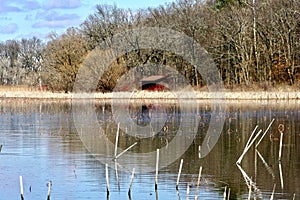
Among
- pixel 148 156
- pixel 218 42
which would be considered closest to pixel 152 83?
pixel 218 42

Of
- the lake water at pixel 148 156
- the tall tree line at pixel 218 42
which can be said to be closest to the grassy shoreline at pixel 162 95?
the tall tree line at pixel 218 42

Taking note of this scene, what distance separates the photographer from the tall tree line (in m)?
48.6

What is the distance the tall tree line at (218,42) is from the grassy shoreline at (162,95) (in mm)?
1225

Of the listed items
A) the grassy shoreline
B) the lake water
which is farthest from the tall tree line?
the lake water

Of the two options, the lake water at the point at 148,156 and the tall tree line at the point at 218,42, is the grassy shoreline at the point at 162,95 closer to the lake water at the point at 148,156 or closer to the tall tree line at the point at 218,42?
the tall tree line at the point at 218,42

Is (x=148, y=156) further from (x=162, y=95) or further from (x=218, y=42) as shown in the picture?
(x=218, y=42)

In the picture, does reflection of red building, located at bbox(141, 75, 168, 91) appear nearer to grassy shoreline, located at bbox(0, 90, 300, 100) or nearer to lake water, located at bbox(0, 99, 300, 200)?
grassy shoreline, located at bbox(0, 90, 300, 100)

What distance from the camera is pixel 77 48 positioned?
2116 inches

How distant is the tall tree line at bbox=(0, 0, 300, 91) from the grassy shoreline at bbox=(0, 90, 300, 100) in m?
1.22

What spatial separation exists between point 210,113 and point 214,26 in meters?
20.8

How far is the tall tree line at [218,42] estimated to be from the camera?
48.6 m

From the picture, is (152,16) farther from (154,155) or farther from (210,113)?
(154,155)

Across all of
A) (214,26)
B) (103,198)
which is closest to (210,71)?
(214,26)

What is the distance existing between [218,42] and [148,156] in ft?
114
